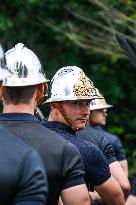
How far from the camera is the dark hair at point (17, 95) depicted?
4.93 meters

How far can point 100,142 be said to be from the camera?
24.6 ft

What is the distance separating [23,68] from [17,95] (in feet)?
1.16

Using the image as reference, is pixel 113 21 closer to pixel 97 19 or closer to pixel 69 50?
pixel 97 19

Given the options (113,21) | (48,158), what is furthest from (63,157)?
(113,21)

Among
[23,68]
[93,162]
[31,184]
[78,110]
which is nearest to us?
[31,184]

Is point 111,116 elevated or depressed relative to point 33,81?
depressed

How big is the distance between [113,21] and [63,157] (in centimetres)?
943

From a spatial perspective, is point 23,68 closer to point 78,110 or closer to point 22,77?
point 22,77

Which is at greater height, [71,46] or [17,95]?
[17,95]

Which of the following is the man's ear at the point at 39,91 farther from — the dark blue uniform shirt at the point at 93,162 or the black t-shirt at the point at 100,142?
the black t-shirt at the point at 100,142

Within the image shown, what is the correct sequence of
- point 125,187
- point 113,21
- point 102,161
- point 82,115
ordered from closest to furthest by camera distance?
point 102,161
point 82,115
point 125,187
point 113,21

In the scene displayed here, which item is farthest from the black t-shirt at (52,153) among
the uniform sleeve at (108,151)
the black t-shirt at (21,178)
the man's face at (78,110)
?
the uniform sleeve at (108,151)

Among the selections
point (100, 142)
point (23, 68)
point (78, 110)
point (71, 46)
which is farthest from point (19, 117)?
point (71, 46)

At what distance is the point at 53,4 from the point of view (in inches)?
749
